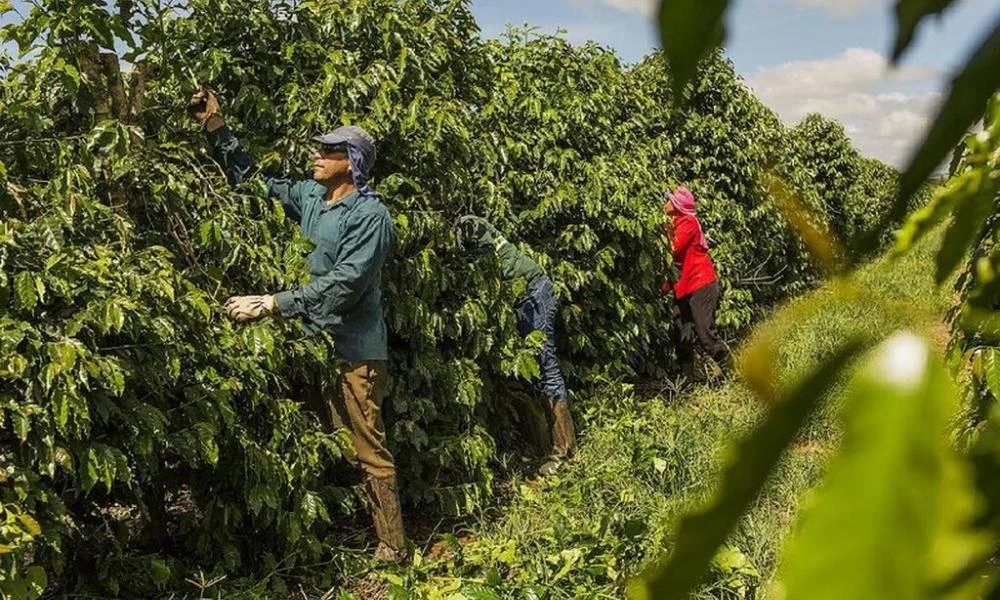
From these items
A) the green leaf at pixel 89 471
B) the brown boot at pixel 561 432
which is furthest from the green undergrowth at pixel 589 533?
the green leaf at pixel 89 471

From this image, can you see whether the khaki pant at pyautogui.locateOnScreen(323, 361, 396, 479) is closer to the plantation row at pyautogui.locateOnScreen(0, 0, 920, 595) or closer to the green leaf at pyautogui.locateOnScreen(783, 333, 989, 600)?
the plantation row at pyautogui.locateOnScreen(0, 0, 920, 595)

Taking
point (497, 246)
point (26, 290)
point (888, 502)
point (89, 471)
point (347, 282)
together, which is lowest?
point (89, 471)

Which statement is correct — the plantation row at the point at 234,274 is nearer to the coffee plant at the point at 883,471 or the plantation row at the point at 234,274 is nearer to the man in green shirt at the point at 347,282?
the man in green shirt at the point at 347,282

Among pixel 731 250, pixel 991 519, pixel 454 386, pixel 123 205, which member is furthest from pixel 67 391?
pixel 731 250

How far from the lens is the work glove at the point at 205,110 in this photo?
350 centimetres

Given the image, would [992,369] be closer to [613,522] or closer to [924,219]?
[613,522]

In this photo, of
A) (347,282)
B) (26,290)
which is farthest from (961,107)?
(347,282)

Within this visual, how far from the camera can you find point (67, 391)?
2504mm

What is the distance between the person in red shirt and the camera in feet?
22.1

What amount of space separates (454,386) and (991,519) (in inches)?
163

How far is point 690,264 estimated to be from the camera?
6.89m

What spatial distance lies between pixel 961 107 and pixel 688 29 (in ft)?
0.26

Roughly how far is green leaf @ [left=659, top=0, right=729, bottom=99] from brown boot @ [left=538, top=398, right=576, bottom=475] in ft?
16.6

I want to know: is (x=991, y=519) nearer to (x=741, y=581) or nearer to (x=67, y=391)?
(x=67, y=391)
